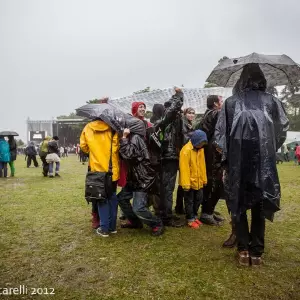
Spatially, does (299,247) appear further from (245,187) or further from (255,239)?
(245,187)

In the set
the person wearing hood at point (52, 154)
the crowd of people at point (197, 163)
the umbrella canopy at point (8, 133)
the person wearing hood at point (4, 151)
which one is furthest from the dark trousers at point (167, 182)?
the umbrella canopy at point (8, 133)

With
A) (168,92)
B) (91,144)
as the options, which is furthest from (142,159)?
(168,92)

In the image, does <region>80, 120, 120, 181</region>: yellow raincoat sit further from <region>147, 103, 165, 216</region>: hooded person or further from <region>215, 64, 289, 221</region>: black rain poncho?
<region>215, 64, 289, 221</region>: black rain poncho

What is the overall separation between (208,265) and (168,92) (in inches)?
131

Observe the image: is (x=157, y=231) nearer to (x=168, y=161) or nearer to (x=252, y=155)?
(x=168, y=161)

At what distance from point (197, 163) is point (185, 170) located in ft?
0.78

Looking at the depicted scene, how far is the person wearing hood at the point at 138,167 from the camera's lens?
395 centimetres

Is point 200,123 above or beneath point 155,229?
above

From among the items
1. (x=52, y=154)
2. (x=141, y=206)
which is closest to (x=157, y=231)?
(x=141, y=206)

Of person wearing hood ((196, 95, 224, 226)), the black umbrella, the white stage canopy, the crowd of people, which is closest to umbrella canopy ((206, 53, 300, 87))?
the crowd of people

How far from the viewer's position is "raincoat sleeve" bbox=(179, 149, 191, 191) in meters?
4.41

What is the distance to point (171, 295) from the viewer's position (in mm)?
2551

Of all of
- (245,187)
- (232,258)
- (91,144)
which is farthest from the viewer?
(91,144)

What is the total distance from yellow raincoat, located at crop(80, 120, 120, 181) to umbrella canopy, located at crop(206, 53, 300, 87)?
5.18 feet
